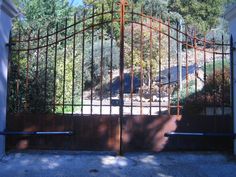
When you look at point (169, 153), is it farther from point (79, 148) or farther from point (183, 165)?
point (79, 148)

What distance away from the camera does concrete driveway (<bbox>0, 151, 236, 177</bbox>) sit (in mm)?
5172

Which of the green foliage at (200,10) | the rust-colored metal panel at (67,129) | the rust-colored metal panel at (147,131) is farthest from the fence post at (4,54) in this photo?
the green foliage at (200,10)

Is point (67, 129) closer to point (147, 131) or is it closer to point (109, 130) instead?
point (109, 130)

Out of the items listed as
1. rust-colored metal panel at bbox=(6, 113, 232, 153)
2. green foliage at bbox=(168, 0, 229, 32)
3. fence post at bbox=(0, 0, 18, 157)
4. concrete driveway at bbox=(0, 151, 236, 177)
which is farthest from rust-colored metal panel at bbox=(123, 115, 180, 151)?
green foliage at bbox=(168, 0, 229, 32)

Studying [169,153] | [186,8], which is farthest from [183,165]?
[186,8]

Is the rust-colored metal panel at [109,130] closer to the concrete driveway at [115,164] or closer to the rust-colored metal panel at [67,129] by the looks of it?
the rust-colored metal panel at [67,129]

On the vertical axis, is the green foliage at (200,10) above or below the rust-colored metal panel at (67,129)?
above

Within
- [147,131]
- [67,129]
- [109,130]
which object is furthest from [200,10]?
[67,129]

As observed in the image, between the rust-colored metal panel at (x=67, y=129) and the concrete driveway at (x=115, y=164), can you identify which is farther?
the rust-colored metal panel at (x=67, y=129)

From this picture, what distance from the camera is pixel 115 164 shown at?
5684mm

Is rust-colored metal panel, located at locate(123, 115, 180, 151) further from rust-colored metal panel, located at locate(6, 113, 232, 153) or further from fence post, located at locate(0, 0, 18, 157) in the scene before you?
fence post, located at locate(0, 0, 18, 157)

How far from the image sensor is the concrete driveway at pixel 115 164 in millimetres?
5172

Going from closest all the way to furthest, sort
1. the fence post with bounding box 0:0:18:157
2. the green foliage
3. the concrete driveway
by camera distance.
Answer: the concrete driveway
the fence post with bounding box 0:0:18:157
the green foliage

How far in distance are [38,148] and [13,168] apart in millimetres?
962
